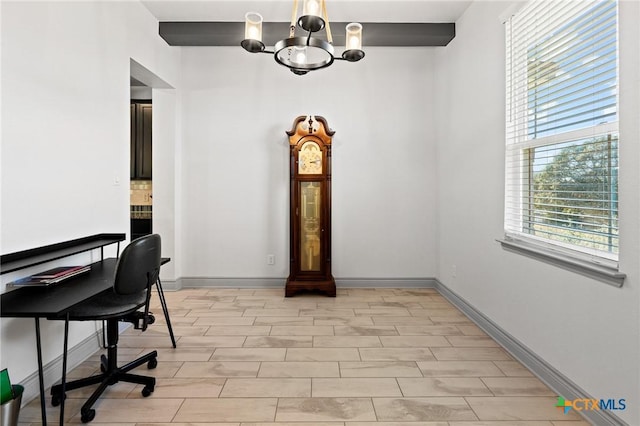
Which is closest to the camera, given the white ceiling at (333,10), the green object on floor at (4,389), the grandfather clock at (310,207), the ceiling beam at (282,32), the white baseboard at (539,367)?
the green object on floor at (4,389)

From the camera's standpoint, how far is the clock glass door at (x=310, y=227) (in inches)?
156

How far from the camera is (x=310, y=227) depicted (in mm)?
3984

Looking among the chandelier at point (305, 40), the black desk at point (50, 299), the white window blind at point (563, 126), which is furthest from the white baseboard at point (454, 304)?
the chandelier at point (305, 40)

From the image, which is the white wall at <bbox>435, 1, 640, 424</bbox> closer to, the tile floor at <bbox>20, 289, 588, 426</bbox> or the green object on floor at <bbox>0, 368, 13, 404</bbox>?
the tile floor at <bbox>20, 289, 588, 426</bbox>

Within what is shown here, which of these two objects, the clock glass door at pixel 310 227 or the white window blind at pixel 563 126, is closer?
the white window blind at pixel 563 126

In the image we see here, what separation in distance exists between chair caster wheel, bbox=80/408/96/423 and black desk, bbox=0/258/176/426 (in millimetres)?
156

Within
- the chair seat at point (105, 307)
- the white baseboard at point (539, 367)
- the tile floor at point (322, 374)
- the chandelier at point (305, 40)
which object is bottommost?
the tile floor at point (322, 374)

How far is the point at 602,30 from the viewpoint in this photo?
1.79 m

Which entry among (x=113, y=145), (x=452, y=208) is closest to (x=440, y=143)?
(x=452, y=208)

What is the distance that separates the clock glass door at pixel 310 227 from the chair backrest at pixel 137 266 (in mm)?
1996

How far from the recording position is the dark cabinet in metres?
4.73

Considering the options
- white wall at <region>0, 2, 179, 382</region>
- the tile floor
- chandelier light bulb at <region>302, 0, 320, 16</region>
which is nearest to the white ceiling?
white wall at <region>0, 2, 179, 382</region>

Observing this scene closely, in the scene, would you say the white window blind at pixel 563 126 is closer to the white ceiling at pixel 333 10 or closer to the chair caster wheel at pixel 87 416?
the white ceiling at pixel 333 10

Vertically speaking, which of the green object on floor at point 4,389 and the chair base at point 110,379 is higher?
the green object on floor at point 4,389
